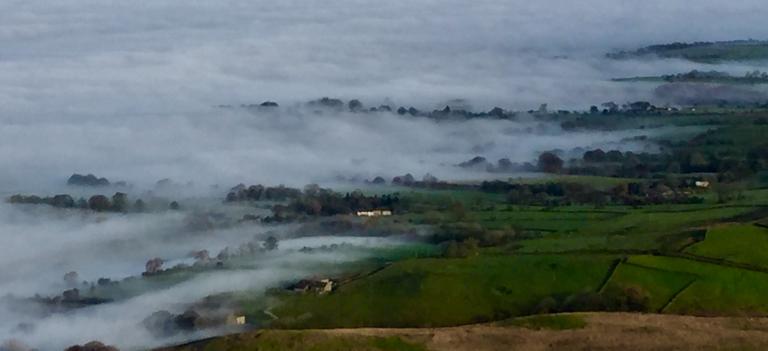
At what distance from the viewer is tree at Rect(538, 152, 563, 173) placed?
102 metres

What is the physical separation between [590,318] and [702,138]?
60146 millimetres

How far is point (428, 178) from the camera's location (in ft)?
331

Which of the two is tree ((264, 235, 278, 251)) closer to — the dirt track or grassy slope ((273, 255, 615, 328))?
grassy slope ((273, 255, 615, 328))

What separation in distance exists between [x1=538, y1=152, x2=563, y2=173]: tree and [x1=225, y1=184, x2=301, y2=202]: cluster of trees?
68.3ft

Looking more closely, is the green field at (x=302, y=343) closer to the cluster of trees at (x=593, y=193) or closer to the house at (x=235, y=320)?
the house at (x=235, y=320)

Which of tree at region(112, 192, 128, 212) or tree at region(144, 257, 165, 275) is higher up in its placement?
tree at region(112, 192, 128, 212)

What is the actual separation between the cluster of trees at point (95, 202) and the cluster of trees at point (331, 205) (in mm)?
9998

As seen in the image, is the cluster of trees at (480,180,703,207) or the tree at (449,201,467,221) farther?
the cluster of trees at (480,180,703,207)

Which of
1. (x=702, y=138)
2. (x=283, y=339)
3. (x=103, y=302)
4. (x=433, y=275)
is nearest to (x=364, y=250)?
(x=433, y=275)

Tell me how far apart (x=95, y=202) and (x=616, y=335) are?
56.3 metres

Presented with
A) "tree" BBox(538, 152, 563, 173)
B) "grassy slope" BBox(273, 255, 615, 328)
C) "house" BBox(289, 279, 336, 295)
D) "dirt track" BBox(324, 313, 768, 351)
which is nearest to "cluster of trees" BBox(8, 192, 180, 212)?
"tree" BBox(538, 152, 563, 173)

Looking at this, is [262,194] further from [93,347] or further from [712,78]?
[712,78]

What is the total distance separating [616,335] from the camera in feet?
162

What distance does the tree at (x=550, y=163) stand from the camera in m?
102
